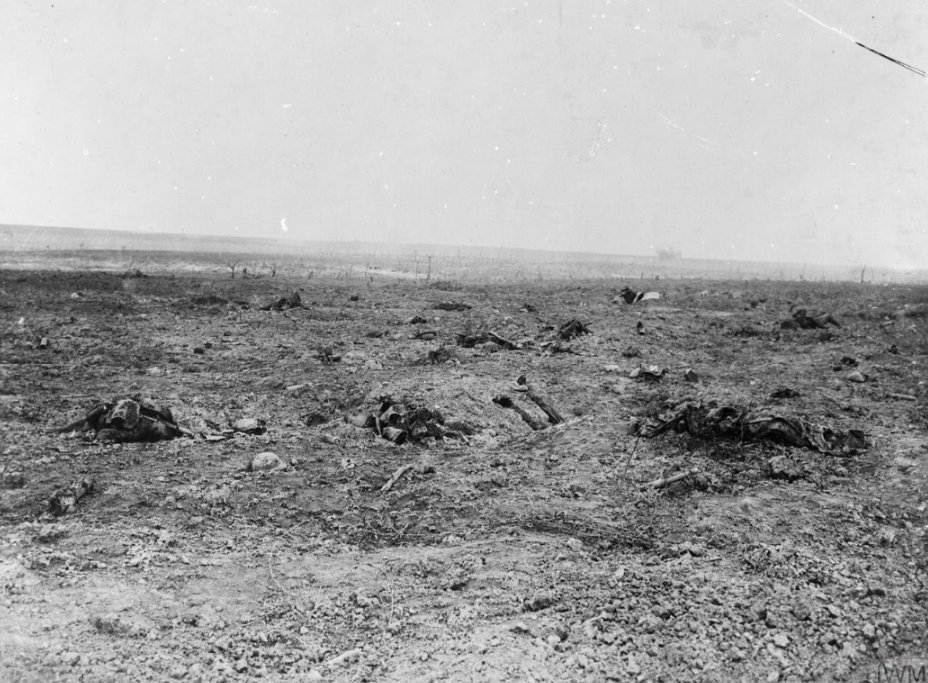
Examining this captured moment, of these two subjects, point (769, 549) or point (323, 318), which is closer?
point (769, 549)

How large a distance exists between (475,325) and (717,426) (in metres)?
5.76

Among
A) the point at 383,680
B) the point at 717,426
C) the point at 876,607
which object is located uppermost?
the point at 717,426

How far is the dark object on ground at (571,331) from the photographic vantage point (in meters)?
9.58

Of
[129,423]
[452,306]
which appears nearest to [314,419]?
[129,423]

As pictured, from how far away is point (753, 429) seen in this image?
5133mm

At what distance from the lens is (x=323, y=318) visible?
11242mm

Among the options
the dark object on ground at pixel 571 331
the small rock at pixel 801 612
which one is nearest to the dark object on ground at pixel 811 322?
the dark object on ground at pixel 571 331

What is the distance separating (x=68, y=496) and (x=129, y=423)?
1213 mm

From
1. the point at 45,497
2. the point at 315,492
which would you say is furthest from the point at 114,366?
the point at 315,492

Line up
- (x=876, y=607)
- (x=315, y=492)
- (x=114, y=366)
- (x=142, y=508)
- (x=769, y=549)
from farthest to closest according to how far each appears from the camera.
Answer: (x=114, y=366) < (x=315, y=492) < (x=142, y=508) < (x=769, y=549) < (x=876, y=607)

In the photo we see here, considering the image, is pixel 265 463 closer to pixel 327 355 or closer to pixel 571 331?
pixel 327 355

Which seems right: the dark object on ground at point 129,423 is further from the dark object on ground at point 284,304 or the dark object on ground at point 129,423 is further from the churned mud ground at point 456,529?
the dark object on ground at point 284,304

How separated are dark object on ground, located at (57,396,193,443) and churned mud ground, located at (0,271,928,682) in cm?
18

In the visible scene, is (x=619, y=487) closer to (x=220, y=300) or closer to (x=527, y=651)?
(x=527, y=651)
